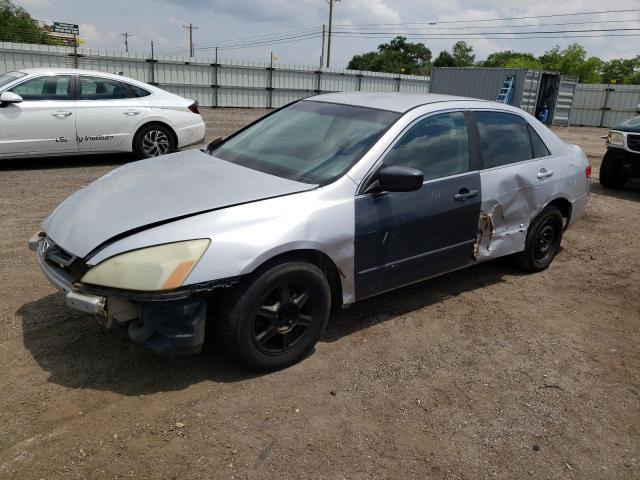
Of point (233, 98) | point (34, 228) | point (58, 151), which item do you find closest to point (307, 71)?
point (233, 98)

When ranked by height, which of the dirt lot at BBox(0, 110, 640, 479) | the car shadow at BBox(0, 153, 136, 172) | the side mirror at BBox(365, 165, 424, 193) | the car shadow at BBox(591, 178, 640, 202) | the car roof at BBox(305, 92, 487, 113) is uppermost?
the car roof at BBox(305, 92, 487, 113)

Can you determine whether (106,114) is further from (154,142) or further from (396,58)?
(396,58)

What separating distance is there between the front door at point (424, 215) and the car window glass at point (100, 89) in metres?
6.31

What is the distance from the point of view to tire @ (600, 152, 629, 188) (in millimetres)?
9641

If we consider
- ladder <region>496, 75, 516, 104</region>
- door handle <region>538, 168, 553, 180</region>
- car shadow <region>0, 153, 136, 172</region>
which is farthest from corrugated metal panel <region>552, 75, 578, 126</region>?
door handle <region>538, 168, 553, 180</region>

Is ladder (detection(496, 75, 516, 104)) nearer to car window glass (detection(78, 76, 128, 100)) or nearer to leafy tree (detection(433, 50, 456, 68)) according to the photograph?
car window glass (detection(78, 76, 128, 100))

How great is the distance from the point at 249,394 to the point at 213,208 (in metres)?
1.07

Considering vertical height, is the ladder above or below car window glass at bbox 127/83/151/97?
above

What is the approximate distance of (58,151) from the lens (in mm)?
8156

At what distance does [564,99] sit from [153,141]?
21.3 meters

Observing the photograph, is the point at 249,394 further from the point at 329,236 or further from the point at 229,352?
the point at 329,236

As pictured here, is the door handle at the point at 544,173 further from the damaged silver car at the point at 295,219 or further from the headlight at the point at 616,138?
the headlight at the point at 616,138

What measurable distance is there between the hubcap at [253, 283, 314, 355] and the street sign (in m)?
56.0

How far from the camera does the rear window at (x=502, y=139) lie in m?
4.29
